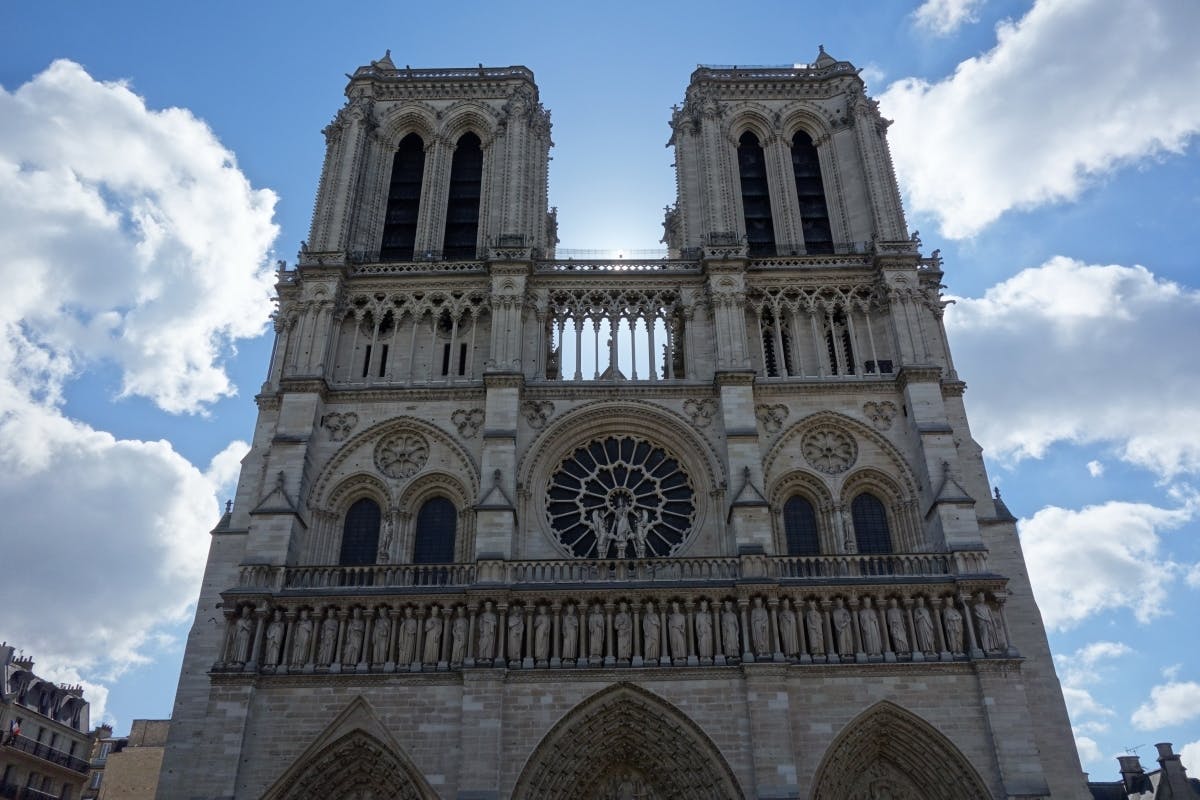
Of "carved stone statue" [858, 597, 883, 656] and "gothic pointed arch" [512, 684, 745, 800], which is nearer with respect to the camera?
"gothic pointed arch" [512, 684, 745, 800]

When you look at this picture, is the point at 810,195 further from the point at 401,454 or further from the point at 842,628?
the point at 401,454

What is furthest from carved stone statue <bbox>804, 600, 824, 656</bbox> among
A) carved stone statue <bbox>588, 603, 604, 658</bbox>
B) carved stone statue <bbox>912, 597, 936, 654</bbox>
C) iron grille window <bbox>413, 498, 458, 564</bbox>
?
iron grille window <bbox>413, 498, 458, 564</bbox>

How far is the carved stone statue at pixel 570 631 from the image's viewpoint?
19.3 m

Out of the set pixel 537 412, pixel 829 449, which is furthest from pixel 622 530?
pixel 829 449

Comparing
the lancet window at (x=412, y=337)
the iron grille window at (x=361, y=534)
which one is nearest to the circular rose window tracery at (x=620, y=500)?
the lancet window at (x=412, y=337)

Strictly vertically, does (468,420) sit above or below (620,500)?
above

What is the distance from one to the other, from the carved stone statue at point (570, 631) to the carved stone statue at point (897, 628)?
254 inches

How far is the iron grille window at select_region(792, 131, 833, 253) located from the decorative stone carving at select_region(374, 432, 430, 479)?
1212cm

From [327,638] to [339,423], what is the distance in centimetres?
573

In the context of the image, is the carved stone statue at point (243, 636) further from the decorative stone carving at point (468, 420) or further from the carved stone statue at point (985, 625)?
the carved stone statue at point (985, 625)

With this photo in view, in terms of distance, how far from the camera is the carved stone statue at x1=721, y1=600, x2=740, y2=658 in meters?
19.2

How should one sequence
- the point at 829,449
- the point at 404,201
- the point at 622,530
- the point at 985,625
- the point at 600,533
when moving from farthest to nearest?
1. the point at 404,201
2. the point at 829,449
3. the point at 600,533
4. the point at 622,530
5. the point at 985,625

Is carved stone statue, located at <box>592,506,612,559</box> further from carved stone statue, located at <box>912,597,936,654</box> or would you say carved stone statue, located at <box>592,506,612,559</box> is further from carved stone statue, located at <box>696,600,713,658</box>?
carved stone statue, located at <box>912,597,936,654</box>

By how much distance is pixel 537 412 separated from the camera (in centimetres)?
2334
